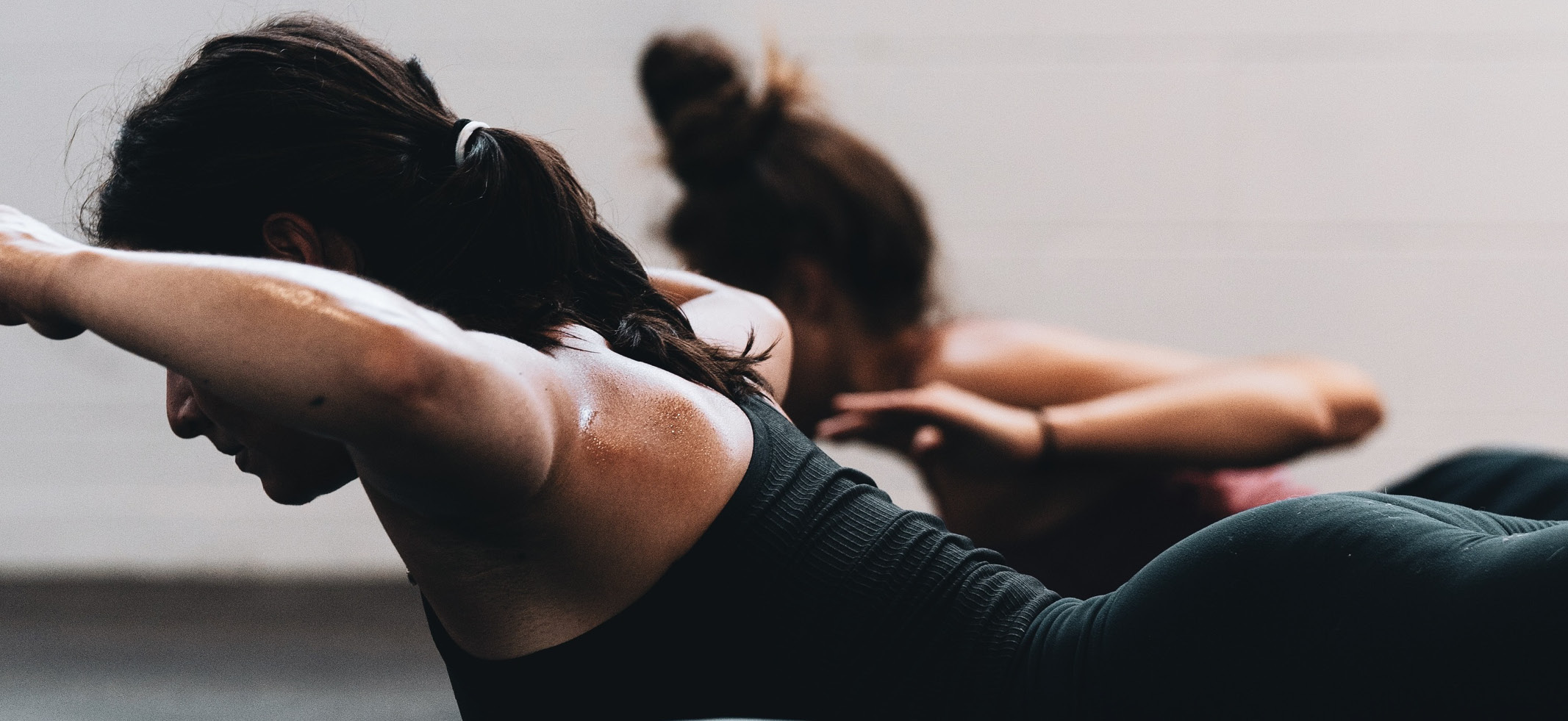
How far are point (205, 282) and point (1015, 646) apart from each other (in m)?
0.46

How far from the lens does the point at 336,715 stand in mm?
1869

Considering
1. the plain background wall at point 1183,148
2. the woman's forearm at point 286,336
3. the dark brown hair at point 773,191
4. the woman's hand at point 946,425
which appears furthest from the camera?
the plain background wall at point 1183,148

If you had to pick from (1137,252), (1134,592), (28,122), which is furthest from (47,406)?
(1134,592)

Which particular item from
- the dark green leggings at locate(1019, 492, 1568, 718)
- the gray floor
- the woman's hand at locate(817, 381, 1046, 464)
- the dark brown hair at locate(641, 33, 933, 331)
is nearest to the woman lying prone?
the dark green leggings at locate(1019, 492, 1568, 718)

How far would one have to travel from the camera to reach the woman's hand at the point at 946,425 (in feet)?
4.28

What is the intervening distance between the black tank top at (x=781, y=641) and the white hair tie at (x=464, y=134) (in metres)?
0.24

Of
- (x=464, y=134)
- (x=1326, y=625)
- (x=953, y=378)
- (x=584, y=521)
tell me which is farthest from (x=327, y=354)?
(x=953, y=378)

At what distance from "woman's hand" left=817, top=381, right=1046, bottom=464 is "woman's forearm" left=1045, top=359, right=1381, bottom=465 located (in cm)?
4

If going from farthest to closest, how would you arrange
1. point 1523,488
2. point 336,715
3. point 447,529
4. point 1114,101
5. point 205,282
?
1. point 1114,101
2. point 336,715
3. point 1523,488
4. point 447,529
5. point 205,282

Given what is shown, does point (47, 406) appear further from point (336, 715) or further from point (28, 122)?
point (336, 715)

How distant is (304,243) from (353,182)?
45 millimetres

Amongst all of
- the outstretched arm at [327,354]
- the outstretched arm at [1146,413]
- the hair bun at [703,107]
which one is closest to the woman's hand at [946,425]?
the outstretched arm at [1146,413]

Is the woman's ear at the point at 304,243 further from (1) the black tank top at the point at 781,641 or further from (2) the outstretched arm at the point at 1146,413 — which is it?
(2) the outstretched arm at the point at 1146,413

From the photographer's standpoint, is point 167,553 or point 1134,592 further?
point 167,553
